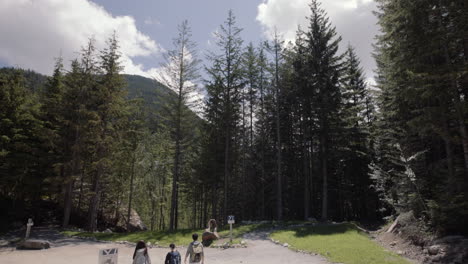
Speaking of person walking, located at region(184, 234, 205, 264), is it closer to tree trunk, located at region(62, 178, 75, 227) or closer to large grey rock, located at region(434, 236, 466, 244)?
large grey rock, located at region(434, 236, 466, 244)

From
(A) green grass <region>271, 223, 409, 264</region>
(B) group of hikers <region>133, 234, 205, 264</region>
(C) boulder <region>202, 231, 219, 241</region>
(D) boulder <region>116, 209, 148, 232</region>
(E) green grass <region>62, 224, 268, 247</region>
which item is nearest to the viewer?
(B) group of hikers <region>133, 234, 205, 264</region>

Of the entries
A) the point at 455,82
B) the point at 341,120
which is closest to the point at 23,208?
the point at 341,120

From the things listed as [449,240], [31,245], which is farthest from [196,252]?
[31,245]

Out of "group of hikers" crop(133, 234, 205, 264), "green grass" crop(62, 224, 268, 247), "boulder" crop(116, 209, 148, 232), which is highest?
"group of hikers" crop(133, 234, 205, 264)

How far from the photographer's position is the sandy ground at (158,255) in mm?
10734

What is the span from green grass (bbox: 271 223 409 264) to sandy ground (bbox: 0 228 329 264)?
84cm

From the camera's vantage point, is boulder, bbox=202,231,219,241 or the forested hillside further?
the forested hillside

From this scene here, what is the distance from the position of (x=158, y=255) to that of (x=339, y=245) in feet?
29.7

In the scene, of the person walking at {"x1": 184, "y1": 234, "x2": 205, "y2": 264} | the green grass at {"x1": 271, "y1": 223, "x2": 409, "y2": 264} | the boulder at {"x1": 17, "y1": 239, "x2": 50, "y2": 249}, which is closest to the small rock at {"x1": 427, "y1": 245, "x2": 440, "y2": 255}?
the green grass at {"x1": 271, "y1": 223, "x2": 409, "y2": 264}

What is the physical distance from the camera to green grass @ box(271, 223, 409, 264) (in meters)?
9.97

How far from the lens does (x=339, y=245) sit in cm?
1231

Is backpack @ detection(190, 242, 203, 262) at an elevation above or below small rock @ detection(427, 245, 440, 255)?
above

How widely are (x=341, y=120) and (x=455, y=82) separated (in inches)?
458

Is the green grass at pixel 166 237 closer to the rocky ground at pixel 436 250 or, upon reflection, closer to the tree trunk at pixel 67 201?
the tree trunk at pixel 67 201
